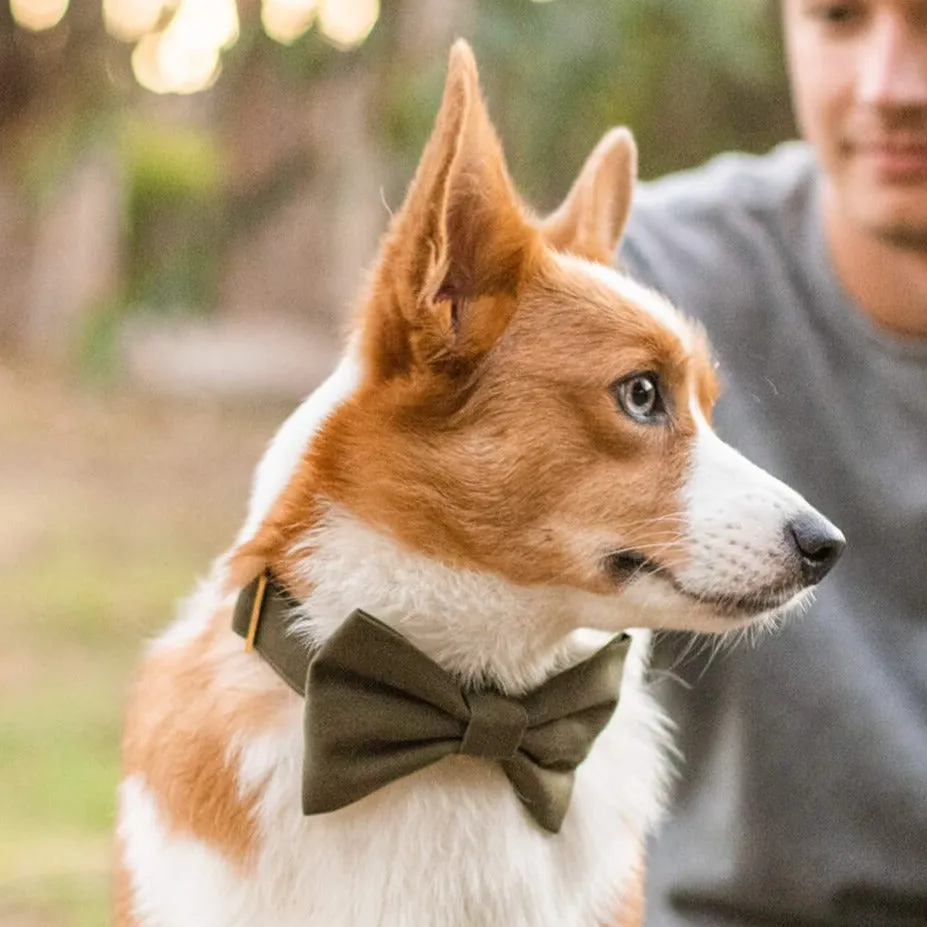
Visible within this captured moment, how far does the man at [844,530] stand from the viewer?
1293 mm

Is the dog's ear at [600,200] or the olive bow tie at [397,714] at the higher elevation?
the dog's ear at [600,200]

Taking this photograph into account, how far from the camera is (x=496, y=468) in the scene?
965 mm

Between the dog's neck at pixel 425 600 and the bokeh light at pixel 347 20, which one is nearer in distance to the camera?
the dog's neck at pixel 425 600

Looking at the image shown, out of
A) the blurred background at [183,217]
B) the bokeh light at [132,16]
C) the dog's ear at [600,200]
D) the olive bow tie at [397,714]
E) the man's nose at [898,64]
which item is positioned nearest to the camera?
the olive bow tie at [397,714]

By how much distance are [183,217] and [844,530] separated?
1535mm

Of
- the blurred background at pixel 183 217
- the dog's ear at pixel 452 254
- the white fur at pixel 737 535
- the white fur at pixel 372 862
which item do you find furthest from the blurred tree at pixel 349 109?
the white fur at pixel 372 862

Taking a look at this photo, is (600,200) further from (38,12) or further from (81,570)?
(81,570)

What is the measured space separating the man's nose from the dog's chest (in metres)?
0.81

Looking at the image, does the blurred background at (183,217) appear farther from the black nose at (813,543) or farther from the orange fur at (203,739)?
the black nose at (813,543)

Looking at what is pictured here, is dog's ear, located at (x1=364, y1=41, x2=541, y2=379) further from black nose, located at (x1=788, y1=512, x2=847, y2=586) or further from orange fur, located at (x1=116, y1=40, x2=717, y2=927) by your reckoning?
black nose, located at (x1=788, y1=512, x2=847, y2=586)

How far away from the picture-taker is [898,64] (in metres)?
1.28

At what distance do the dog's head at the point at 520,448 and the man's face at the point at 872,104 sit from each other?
1.48ft

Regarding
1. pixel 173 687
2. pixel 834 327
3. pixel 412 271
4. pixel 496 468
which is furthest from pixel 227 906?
pixel 834 327

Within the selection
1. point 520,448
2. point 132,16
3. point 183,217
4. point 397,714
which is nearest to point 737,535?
point 520,448
